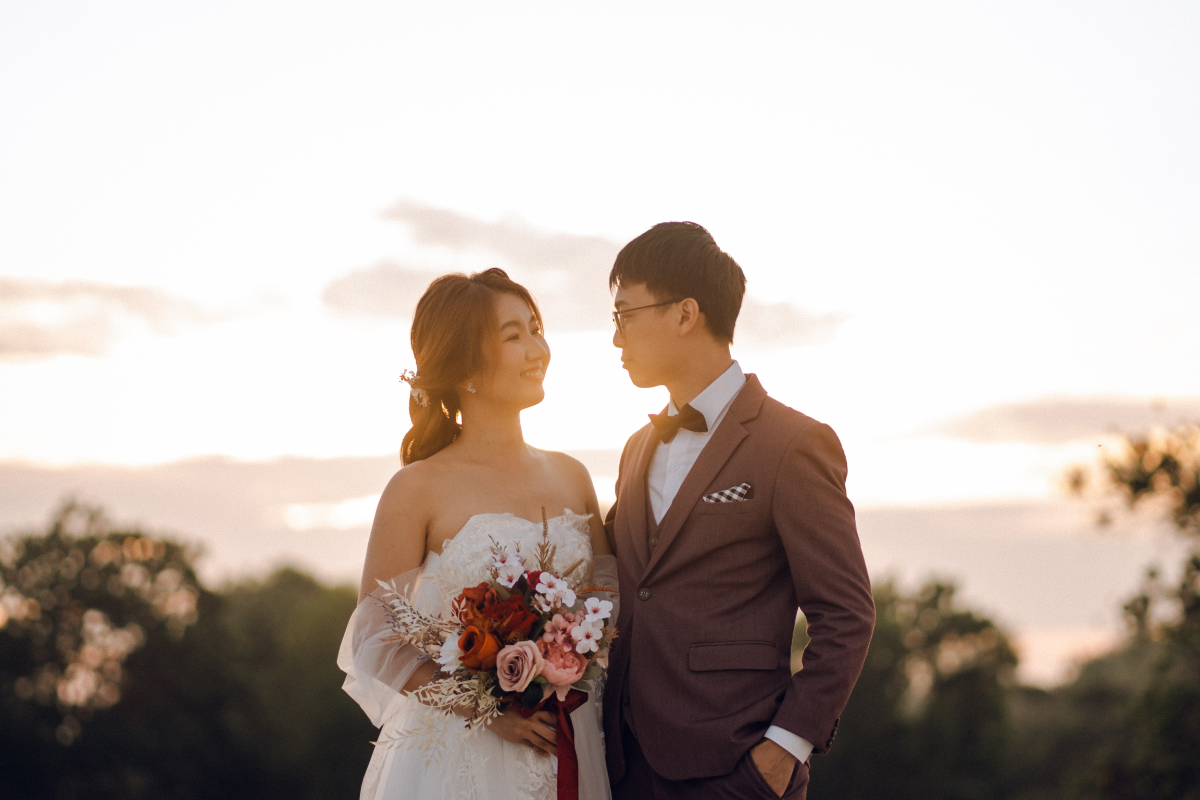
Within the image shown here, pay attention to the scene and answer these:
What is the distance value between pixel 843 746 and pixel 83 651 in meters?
24.6

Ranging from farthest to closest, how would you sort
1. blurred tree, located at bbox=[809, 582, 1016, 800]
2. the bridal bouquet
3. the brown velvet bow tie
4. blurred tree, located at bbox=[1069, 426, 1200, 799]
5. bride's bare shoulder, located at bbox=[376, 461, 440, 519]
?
blurred tree, located at bbox=[809, 582, 1016, 800], blurred tree, located at bbox=[1069, 426, 1200, 799], bride's bare shoulder, located at bbox=[376, 461, 440, 519], the brown velvet bow tie, the bridal bouquet

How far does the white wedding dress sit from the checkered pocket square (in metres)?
0.85

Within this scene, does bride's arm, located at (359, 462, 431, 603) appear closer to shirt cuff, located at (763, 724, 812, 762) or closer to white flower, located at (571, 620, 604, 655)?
white flower, located at (571, 620, 604, 655)

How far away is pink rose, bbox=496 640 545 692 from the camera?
3.96 m

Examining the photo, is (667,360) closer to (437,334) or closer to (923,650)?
(437,334)

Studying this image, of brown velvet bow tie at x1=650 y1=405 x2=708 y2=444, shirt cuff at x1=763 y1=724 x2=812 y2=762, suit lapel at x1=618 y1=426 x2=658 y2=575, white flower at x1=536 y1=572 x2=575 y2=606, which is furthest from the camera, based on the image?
brown velvet bow tie at x1=650 y1=405 x2=708 y2=444

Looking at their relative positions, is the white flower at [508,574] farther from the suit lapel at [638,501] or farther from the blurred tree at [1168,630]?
the blurred tree at [1168,630]

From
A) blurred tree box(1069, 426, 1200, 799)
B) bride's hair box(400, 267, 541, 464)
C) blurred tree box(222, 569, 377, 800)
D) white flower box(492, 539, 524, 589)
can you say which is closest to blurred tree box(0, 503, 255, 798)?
blurred tree box(222, 569, 377, 800)

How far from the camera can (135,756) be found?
29.4m

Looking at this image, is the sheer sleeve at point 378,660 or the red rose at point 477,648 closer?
the red rose at point 477,648

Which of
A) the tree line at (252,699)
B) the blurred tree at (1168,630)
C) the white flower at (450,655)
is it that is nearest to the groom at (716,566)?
the white flower at (450,655)

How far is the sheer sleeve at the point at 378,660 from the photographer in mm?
4582

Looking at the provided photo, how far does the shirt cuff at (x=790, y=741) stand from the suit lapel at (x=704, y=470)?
0.81 metres

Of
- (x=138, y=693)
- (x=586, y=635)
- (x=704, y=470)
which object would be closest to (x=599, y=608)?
(x=586, y=635)
